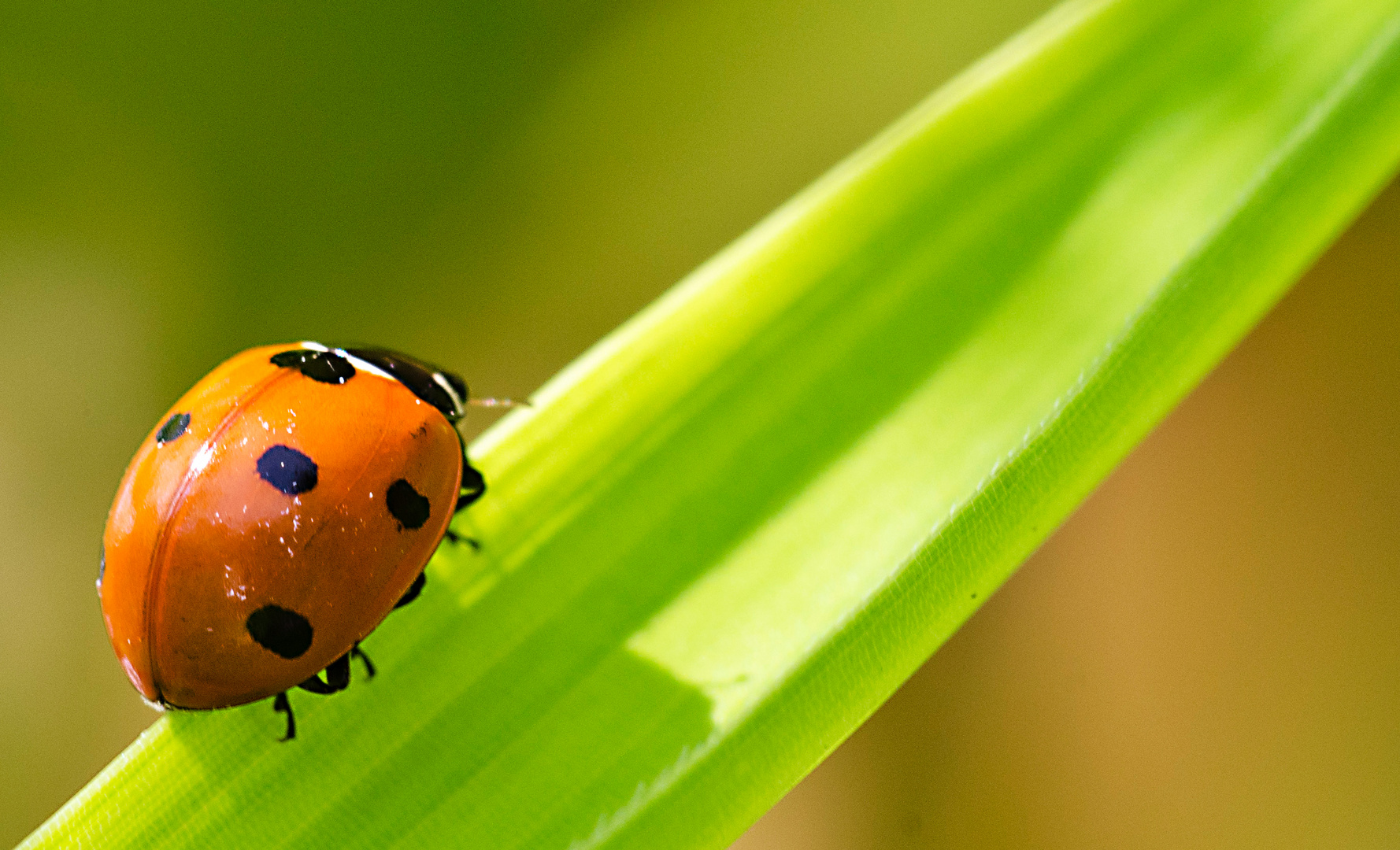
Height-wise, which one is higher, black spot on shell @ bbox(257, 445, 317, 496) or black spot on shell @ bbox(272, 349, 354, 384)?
black spot on shell @ bbox(272, 349, 354, 384)

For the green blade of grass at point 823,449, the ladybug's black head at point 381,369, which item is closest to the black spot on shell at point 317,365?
the ladybug's black head at point 381,369

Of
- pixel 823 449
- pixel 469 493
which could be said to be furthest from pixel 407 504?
pixel 823 449

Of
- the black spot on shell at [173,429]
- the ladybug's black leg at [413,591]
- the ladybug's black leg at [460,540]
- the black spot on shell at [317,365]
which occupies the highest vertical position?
the black spot on shell at [317,365]

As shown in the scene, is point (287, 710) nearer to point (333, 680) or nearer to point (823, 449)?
point (333, 680)

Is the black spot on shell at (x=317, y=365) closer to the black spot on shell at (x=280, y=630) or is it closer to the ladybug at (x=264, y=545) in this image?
the ladybug at (x=264, y=545)

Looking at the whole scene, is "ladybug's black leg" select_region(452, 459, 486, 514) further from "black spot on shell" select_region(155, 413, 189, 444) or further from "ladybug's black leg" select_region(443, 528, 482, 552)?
"black spot on shell" select_region(155, 413, 189, 444)

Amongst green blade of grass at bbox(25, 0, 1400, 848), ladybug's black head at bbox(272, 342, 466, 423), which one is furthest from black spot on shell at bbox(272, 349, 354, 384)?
green blade of grass at bbox(25, 0, 1400, 848)
